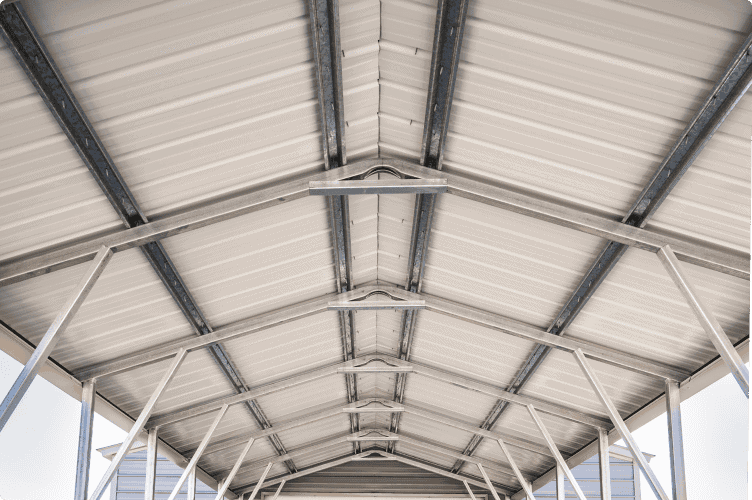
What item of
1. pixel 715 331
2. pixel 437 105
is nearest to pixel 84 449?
A: pixel 437 105

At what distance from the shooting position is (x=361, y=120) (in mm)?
11922

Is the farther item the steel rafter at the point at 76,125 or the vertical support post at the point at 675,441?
the vertical support post at the point at 675,441

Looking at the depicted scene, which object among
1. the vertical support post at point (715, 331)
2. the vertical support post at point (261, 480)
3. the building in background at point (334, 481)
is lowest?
the vertical support post at point (715, 331)

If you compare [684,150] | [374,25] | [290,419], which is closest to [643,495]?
[290,419]

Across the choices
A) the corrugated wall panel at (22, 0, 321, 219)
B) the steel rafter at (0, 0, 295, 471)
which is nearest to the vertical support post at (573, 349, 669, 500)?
the corrugated wall panel at (22, 0, 321, 219)

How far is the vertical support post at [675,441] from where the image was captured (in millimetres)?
16141

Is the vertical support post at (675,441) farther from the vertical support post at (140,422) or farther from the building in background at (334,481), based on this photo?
the building in background at (334,481)

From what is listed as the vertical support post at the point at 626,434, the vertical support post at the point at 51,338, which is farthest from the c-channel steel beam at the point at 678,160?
the vertical support post at the point at 51,338

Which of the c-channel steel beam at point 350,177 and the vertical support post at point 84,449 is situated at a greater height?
the c-channel steel beam at point 350,177

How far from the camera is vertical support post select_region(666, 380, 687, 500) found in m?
16.1

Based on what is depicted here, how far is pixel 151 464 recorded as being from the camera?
21984 mm

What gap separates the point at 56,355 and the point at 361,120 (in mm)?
9809

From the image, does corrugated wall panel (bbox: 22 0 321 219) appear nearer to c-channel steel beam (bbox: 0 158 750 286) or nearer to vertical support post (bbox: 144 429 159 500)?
c-channel steel beam (bbox: 0 158 750 286)

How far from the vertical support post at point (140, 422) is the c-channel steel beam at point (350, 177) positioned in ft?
18.0
